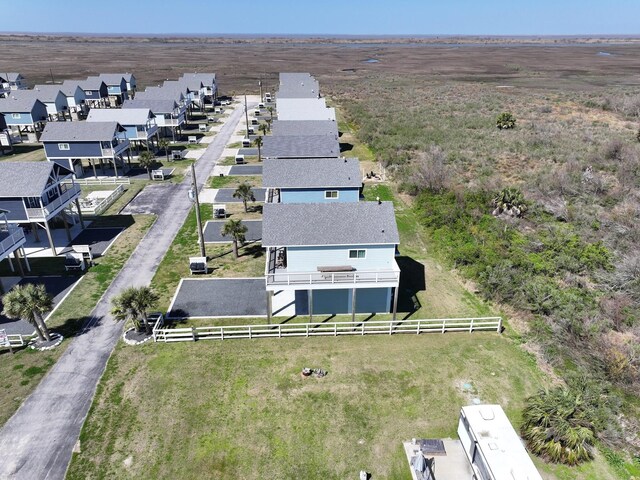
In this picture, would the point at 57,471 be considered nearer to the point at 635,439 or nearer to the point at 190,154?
the point at 635,439

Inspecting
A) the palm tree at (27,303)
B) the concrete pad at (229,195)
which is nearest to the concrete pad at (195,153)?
the concrete pad at (229,195)

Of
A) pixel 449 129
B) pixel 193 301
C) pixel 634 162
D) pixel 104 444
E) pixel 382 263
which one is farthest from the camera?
pixel 449 129

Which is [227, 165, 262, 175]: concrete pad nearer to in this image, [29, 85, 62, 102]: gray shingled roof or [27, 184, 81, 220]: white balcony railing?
[27, 184, 81, 220]: white balcony railing

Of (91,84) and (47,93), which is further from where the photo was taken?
(91,84)

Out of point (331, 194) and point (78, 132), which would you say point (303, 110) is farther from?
point (331, 194)

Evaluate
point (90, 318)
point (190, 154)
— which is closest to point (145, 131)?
point (190, 154)

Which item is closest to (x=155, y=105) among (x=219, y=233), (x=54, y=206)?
(x=54, y=206)
